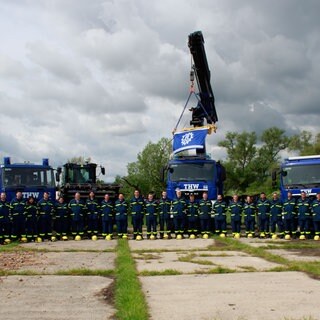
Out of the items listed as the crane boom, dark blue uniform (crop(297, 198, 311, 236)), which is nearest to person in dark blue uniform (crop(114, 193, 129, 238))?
dark blue uniform (crop(297, 198, 311, 236))

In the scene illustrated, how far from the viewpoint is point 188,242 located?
1430 cm

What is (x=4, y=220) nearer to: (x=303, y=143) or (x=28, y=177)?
(x=28, y=177)

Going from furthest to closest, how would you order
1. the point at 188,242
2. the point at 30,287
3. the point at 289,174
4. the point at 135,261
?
the point at 289,174 < the point at 188,242 < the point at 135,261 < the point at 30,287

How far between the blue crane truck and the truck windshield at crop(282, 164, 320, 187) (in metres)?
2.40

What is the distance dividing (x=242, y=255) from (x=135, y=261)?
2552 millimetres

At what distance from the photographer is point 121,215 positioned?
15.6 m

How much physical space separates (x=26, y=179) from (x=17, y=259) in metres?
6.93

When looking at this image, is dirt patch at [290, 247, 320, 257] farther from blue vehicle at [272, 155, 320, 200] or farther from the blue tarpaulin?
the blue tarpaulin

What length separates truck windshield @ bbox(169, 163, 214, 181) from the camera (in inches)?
683

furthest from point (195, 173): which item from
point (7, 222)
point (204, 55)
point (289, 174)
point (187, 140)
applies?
point (7, 222)

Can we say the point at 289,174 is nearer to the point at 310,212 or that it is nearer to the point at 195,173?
the point at 310,212

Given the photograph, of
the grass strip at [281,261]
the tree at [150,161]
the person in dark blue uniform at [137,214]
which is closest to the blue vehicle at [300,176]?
the grass strip at [281,261]

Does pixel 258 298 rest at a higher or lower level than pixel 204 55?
lower

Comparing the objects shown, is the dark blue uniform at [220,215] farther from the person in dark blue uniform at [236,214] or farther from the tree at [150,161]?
the tree at [150,161]
